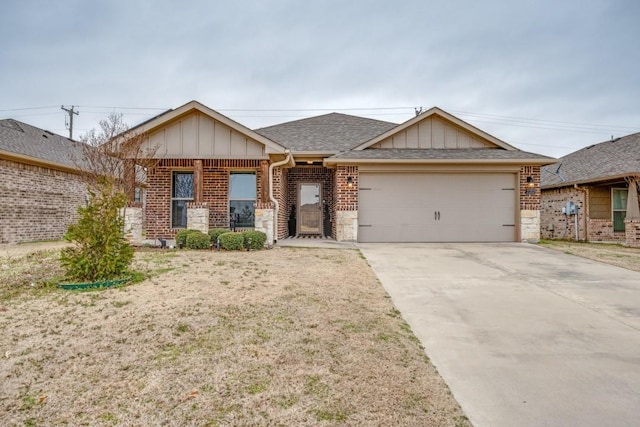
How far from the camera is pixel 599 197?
12953mm

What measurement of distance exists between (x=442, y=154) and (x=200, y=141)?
24.4 feet

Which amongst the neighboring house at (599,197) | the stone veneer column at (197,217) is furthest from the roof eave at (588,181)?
the stone veneer column at (197,217)

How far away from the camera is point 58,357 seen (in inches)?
107

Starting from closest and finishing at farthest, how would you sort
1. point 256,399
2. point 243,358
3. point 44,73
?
point 256,399, point 243,358, point 44,73

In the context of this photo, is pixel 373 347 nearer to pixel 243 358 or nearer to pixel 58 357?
pixel 243 358

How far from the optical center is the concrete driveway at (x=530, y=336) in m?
2.15

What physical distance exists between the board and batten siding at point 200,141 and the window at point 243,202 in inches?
55.6

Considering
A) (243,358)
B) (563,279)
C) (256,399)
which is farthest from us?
(563,279)

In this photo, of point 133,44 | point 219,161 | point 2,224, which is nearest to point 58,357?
point 219,161

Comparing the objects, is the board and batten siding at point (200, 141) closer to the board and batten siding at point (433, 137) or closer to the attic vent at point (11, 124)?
the board and batten siding at point (433, 137)

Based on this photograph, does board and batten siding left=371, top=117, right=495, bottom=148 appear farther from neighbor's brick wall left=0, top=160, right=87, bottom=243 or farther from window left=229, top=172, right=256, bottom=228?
neighbor's brick wall left=0, top=160, right=87, bottom=243

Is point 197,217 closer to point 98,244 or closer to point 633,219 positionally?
point 98,244

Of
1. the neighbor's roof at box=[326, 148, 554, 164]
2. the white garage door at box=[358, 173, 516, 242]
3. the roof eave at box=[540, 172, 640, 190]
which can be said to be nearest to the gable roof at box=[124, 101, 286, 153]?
the neighbor's roof at box=[326, 148, 554, 164]

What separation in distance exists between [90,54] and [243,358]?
17411 millimetres
